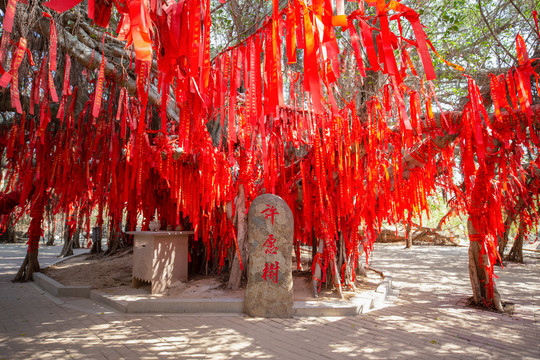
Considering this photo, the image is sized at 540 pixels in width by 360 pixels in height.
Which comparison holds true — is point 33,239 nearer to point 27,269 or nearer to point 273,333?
point 27,269

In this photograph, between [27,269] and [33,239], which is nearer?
[33,239]

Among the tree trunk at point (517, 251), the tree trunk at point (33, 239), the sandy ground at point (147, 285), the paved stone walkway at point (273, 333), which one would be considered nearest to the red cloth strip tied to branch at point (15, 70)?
the paved stone walkway at point (273, 333)

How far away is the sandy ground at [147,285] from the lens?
5418mm

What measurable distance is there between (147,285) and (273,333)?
346 cm

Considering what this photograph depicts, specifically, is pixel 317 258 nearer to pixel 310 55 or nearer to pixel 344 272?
pixel 344 272

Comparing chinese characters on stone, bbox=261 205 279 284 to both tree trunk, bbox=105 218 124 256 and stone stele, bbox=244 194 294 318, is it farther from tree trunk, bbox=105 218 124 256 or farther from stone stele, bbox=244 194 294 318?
tree trunk, bbox=105 218 124 256

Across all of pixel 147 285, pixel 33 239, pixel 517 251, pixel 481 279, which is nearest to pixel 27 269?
pixel 33 239

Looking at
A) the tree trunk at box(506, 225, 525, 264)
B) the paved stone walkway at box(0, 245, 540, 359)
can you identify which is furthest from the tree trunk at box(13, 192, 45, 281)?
the tree trunk at box(506, 225, 525, 264)

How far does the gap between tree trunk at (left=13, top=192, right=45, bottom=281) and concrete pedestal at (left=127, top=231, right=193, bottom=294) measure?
10.3 ft

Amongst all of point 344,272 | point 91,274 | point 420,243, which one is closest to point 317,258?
point 344,272

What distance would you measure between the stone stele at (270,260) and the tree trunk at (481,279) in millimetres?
2866

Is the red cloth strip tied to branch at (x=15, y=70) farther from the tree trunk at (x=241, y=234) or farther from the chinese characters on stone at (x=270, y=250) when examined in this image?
the tree trunk at (x=241, y=234)

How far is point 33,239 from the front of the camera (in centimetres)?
747

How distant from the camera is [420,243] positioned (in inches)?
733
